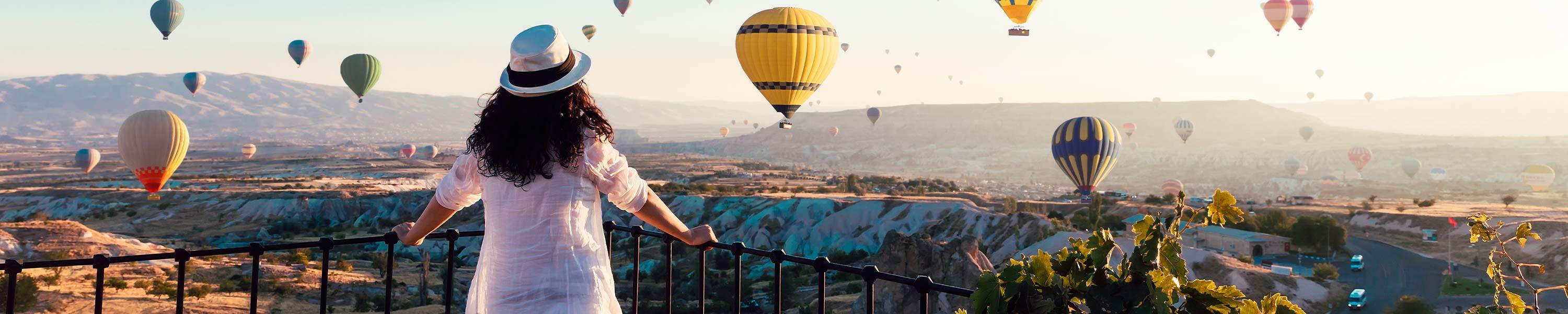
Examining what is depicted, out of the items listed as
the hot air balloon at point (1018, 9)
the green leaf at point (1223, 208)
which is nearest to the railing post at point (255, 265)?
the green leaf at point (1223, 208)

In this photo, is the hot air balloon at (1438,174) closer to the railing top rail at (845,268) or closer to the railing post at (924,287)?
the railing top rail at (845,268)

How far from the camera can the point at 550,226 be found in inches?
134

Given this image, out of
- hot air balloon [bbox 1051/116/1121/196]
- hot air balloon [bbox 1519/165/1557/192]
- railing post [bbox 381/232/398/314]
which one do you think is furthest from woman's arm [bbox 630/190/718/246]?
hot air balloon [bbox 1519/165/1557/192]

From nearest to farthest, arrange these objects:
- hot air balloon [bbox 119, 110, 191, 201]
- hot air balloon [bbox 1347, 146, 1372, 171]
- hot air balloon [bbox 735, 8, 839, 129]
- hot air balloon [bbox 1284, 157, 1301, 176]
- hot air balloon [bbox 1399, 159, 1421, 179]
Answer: hot air balloon [bbox 735, 8, 839, 129] < hot air balloon [bbox 119, 110, 191, 201] < hot air balloon [bbox 1347, 146, 1372, 171] < hot air balloon [bbox 1399, 159, 1421, 179] < hot air balloon [bbox 1284, 157, 1301, 176]

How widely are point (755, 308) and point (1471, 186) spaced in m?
132

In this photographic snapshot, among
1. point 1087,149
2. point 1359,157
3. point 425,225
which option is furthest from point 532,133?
point 1359,157

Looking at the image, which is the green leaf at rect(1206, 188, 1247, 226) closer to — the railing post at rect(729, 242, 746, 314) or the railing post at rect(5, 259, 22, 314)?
the railing post at rect(729, 242, 746, 314)

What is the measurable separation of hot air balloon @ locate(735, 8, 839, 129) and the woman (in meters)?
29.0

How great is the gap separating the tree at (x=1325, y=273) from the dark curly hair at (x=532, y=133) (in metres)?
47.8

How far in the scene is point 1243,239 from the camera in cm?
5450

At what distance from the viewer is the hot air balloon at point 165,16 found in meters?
69.4

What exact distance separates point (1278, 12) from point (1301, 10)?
133 centimetres

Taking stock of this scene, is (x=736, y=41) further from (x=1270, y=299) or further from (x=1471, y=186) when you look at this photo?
(x=1471, y=186)

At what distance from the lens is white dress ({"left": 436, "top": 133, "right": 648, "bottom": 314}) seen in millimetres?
3373
